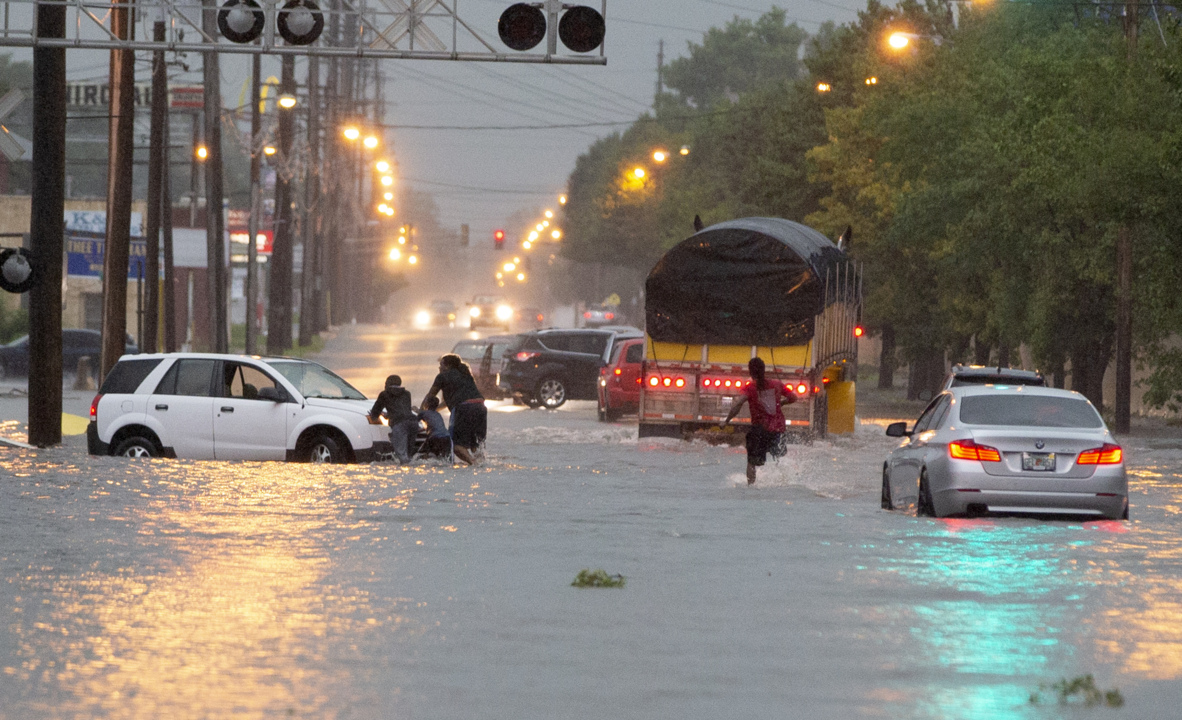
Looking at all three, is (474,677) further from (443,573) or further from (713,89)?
(713,89)

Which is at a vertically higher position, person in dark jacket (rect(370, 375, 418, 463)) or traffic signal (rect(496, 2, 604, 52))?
traffic signal (rect(496, 2, 604, 52))

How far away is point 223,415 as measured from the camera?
814 inches

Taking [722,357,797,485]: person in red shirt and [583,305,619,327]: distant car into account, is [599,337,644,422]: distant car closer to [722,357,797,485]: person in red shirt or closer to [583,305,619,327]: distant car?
[722,357,797,485]: person in red shirt

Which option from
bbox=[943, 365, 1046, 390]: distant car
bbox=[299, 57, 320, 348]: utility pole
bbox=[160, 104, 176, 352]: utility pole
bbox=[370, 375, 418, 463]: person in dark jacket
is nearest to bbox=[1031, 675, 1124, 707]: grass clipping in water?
bbox=[370, 375, 418, 463]: person in dark jacket

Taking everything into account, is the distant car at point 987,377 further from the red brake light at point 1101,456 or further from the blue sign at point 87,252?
the blue sign at point 87,252

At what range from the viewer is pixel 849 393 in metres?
29.6

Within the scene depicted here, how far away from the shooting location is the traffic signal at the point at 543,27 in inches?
795

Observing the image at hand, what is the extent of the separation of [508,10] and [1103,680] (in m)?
13.6

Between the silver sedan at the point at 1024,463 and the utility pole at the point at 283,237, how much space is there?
42.9 m

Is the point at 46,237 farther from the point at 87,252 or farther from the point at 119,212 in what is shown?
the point at 87,252

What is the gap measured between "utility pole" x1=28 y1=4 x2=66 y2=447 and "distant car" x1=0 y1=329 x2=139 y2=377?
71.0 ft

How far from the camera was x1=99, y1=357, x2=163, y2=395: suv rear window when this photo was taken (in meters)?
21.0

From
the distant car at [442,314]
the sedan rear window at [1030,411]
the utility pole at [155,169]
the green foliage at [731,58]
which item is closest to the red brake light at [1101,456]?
the sedan rear window at [1030,411]

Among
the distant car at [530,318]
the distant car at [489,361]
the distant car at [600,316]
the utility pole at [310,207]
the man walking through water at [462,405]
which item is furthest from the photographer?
the distant car at [530,318]
